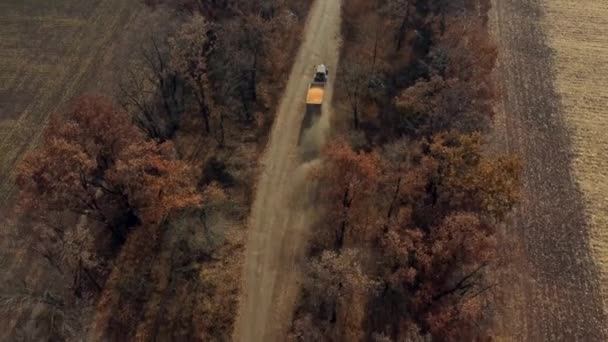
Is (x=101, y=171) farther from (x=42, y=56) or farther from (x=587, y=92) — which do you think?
(x=587, y=92)

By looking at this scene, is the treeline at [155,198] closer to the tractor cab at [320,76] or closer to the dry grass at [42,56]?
the dry grass at [42,56]

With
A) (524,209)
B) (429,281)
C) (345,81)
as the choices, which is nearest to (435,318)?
(429,281)

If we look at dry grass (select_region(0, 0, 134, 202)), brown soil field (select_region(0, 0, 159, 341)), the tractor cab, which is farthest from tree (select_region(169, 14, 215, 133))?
dry grass (select_region(0, 0, 134, 202))

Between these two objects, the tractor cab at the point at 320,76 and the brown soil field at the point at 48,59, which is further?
the tractor cab at the point at 320,76

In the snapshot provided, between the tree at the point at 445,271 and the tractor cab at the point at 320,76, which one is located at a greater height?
the tractor cab at the point at 320,76

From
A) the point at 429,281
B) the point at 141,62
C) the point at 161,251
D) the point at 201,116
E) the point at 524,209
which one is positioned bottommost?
the point at 524,209

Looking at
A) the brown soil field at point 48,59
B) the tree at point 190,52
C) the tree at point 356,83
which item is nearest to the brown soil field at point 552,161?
the tree at point 356,83

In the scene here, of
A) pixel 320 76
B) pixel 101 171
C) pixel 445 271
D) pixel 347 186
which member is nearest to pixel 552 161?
pixel 445 271

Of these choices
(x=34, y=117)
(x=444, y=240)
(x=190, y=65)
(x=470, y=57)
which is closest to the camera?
(x=444, y=240)

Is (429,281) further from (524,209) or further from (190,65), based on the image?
(190,65)
